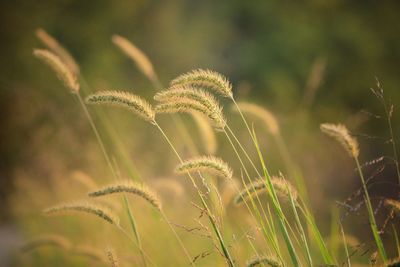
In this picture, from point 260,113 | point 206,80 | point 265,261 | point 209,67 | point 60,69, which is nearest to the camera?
point 265,261

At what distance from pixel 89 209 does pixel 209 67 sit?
10.3 meters

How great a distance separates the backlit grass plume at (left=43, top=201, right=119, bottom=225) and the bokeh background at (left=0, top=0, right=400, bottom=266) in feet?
18.7

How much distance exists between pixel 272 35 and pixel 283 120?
13.3 feet

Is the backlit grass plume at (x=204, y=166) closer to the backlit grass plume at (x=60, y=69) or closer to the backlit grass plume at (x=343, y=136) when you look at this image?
the backlit grass plume at (x=343, y=136)

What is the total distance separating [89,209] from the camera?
239cm

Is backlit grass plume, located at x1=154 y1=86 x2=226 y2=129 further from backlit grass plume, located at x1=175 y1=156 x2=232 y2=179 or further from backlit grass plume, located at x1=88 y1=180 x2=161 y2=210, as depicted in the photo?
backlit grass plume, located at x1=88 y1=180 x2=161 y2=210

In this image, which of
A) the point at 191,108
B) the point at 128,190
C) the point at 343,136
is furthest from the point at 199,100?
the point at 343,136

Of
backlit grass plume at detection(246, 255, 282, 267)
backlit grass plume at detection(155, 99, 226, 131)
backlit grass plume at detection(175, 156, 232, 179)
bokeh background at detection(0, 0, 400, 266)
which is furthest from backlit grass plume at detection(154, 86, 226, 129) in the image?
bokeh background at detection(0, 0, 400, 266)

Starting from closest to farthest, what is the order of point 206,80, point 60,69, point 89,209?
point 206,80 < point 89,209 < point 60,69

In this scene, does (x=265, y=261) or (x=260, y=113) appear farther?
(x=260, y=113)

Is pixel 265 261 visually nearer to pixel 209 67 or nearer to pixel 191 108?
pixel 191 108

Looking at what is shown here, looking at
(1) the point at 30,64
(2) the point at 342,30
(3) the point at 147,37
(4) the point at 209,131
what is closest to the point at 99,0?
(3) the point at 147,37

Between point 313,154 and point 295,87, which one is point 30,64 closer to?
point 295,87

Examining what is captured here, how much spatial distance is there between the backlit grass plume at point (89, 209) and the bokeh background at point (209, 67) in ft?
18.7
